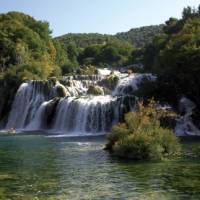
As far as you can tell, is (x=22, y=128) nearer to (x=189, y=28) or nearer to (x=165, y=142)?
(x=189, y=28)

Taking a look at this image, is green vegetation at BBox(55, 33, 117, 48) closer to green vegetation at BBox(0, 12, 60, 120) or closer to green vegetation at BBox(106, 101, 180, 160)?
green vegetation at BBox(0, 12, 60, 120)

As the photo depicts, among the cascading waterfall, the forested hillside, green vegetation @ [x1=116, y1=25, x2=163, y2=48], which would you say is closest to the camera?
the cascading waterfall

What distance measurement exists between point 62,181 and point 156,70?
34069 mm

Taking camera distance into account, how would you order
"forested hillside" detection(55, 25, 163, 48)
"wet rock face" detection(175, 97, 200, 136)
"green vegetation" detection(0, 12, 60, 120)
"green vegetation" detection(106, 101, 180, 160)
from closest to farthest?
"green vegetation" detection(106, 101, 180, 160) → "wet rock face" detection(175, 97, 200, 136) → "green vegetation" detection(0, 12, 60, 120) → "forested hillside" detection(55, 25, 163, 48)

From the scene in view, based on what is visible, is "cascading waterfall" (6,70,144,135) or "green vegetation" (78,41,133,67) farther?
"green vegetation" (78,41,133,67)

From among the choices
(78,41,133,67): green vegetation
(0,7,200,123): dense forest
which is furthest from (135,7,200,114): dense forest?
(78,41,133,67): green vegetation

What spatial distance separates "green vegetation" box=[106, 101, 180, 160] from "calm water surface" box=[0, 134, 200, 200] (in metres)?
1.11

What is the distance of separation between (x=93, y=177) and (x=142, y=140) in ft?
20.5

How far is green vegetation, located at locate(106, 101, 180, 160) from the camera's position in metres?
26.2

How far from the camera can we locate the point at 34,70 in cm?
7488

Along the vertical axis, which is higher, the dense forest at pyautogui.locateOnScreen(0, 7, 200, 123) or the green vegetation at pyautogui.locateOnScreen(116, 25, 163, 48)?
the green vegetation at pyautogui.locateOnScreen(116, 25, 163, 48)

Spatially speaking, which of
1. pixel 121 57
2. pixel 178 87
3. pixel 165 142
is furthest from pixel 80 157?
pixel 121 57

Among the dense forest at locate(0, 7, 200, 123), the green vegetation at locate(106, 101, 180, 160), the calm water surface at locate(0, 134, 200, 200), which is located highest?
the dense forest at locate(0, 7, 200, 123)

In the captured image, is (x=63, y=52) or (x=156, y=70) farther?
(x=63, y=52)
